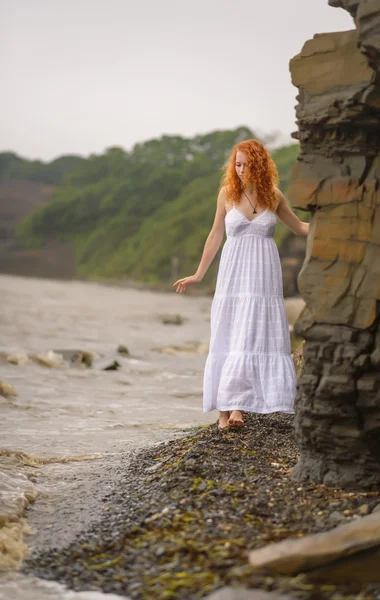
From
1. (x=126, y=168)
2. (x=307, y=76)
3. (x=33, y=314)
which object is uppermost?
(x=126, y=168)

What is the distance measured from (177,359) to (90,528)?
9570mm

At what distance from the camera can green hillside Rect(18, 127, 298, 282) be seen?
221 feet

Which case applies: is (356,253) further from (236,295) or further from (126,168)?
(126,168)

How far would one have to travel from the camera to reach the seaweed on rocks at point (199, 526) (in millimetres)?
3418

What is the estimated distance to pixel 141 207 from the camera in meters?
86.1

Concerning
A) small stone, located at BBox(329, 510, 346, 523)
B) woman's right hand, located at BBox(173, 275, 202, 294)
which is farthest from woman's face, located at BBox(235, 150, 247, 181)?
small stone, located at BBox(329, 510, 346, 523)

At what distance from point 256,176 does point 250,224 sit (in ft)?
1.18

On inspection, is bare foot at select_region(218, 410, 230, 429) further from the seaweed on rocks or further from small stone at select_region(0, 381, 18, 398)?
small stone at select_region(0, 381, 18, 398)

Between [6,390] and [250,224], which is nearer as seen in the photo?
[250,224]

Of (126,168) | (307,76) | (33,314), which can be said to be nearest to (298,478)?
(307,76)

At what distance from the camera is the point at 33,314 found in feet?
87.9

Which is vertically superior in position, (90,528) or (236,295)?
(236,295)

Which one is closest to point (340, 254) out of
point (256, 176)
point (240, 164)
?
point (256, 176)

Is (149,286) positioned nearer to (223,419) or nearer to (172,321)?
(172,321)
